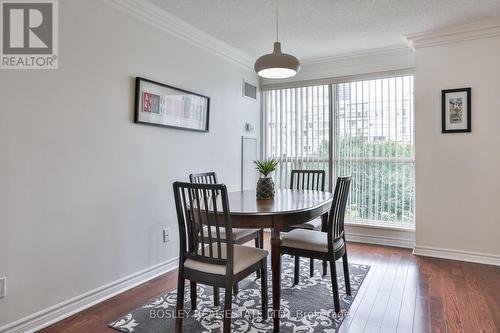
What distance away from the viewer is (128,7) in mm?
2658

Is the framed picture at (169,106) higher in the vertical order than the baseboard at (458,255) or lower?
higher

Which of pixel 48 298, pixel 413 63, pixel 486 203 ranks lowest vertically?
pixel 48 298

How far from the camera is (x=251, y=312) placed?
7.43ft

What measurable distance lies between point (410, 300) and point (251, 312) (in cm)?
121

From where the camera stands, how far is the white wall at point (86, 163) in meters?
1.96

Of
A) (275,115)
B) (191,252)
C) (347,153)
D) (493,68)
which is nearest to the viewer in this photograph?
(191,252)

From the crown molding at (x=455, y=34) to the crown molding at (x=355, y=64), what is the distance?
24 centimetres

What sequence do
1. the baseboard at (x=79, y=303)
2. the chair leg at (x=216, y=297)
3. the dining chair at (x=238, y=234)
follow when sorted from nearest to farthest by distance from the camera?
the baseboard at (x=79, y=303) < the chair leg at (x=216, y=297) < the dining chair at (x=238, y=234)

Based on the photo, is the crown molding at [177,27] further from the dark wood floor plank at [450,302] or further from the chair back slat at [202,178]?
the dark wood floor plank at [450,302]

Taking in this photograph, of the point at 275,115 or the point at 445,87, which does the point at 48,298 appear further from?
the point at 445,87

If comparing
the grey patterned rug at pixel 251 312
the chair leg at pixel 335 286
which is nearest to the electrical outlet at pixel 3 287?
the grey patterned rug at pixel 251 312

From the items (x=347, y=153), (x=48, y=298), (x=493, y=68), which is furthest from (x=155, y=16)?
(x=493, y=68)

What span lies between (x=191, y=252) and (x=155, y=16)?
2.14 metres

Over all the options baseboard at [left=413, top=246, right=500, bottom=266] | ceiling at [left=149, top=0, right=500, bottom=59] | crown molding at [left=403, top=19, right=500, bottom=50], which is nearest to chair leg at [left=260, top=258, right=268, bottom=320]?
ceiling at [left=149, top=0, right=500, bottom=59]
